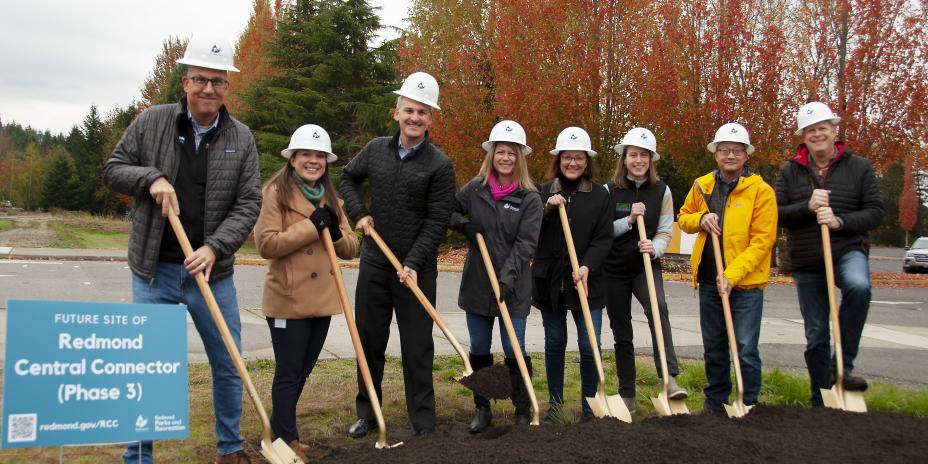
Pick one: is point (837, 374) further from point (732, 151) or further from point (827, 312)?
point (732, 151)

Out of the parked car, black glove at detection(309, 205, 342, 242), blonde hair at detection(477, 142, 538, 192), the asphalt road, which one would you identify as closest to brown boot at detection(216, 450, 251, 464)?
black glove at detection(309, 205, 342, 242)

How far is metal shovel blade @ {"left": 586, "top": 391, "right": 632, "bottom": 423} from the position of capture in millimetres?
4816

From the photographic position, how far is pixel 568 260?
522cm

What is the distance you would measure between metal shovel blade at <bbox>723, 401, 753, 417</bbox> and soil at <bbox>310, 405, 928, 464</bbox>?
0.89ft

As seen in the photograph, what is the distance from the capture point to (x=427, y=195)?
15.5 feet

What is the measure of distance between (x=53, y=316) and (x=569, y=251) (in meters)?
3.17

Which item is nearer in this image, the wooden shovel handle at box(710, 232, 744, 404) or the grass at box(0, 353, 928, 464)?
the grass at box(0, 353, 928, 464)

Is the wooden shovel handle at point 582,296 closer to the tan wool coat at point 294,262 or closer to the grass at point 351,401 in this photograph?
the grass at point 351,401

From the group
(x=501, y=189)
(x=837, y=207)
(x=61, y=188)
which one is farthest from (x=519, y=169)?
(x=61, y=188)

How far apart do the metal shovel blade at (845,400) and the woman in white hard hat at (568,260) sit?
1.56 m

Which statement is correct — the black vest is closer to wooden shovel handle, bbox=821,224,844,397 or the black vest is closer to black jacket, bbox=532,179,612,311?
black jacket, bbox=532,179,612,311

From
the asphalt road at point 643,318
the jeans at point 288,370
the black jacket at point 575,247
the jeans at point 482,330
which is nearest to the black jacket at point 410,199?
the jeans at point 482,330

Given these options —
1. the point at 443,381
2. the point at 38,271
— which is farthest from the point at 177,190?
the point at 38,271

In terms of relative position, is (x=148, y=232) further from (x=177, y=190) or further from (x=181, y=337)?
(x=181, y=337)
